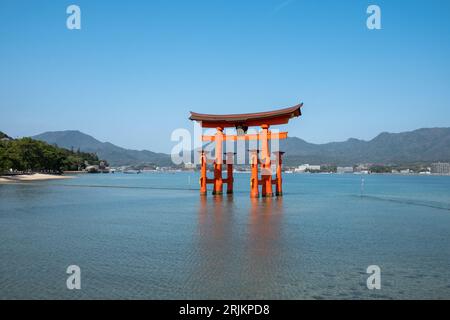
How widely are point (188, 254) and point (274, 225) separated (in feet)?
25.6

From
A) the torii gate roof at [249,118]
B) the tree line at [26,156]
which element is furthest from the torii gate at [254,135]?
the tree line at [26,156]

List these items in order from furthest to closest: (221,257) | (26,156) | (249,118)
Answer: (26,156)
(249,118)
(221,257)

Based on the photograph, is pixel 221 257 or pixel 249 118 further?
pixel 249 118

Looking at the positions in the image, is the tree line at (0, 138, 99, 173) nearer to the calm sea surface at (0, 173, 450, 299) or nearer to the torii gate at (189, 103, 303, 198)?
the torii gate at (189, 103, 303, 198)

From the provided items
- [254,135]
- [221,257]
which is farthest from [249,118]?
[221,257]

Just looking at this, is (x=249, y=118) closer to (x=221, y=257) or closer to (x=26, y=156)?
(x=221, y=257)

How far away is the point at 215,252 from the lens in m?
13.4

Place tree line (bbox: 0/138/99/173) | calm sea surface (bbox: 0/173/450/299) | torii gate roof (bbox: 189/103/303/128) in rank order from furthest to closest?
tree line (bbox: 0/138/99/173)
torii gate roof (bbox: 189/103/303/128)
calm sea surface (bbox: 0/173/450/299)

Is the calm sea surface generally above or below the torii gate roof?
below

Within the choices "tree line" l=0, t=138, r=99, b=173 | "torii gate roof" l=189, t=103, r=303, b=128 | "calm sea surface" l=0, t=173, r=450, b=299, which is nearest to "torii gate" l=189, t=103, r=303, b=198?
"torii gate roof" l=189, t=103, r=303, b=128
